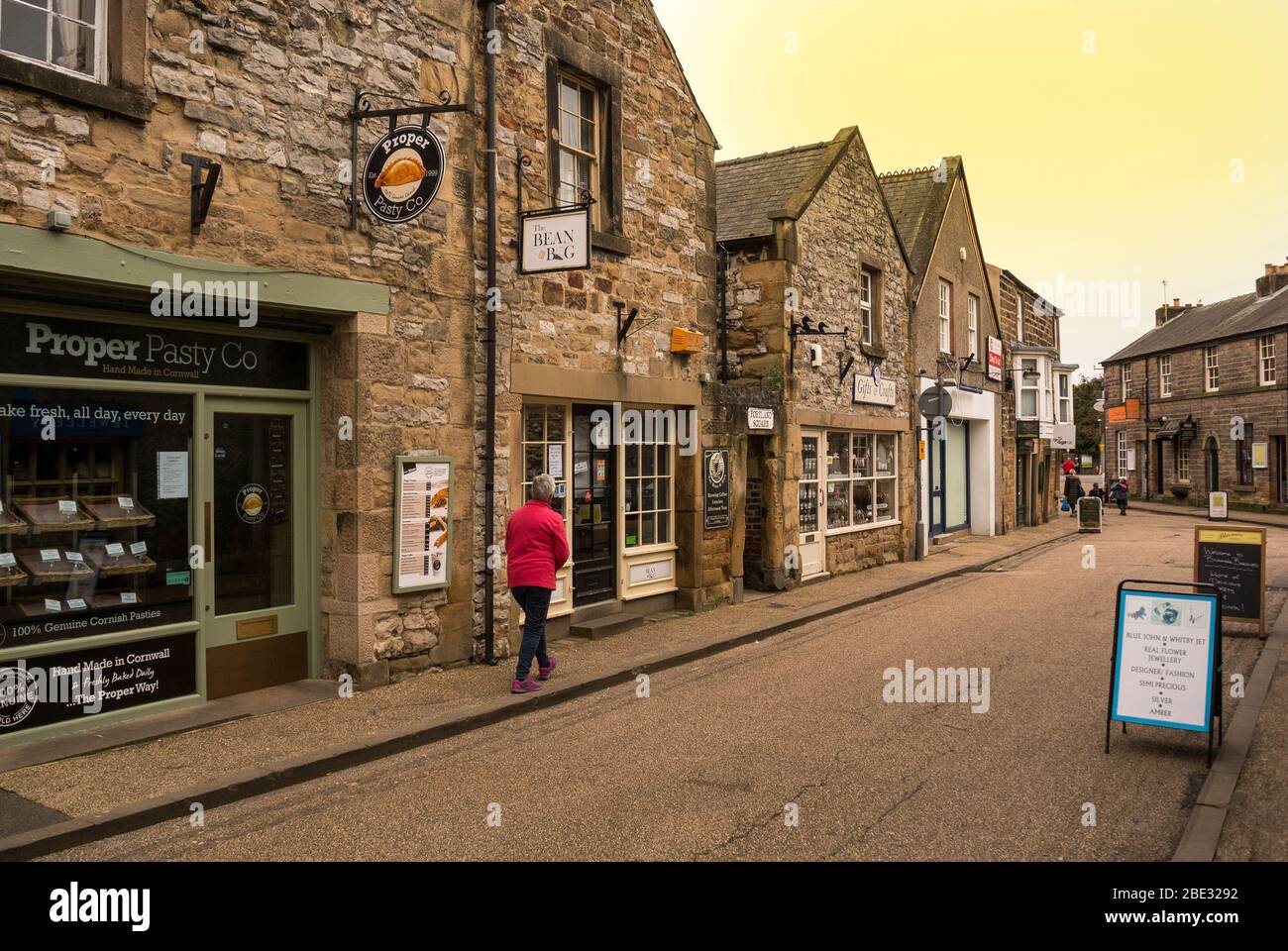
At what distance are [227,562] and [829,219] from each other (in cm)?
1166

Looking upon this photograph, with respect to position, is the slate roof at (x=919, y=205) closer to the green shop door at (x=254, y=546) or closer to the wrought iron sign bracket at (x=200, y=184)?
the green shop door at (x=254, y=546)

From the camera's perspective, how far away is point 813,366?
1571cm

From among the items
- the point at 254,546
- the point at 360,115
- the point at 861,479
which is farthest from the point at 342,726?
the point at 861,479

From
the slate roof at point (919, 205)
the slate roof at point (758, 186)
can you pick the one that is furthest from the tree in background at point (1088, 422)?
the slate roof at point (758, 186)

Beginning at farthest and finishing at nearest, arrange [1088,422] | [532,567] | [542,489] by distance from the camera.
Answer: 1. [1088,422]
2. [542,489]
3. [532,567]

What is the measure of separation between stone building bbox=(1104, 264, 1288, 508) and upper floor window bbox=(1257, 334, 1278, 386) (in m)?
0.04

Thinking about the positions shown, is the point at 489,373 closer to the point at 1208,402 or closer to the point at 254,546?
the point at 254,546

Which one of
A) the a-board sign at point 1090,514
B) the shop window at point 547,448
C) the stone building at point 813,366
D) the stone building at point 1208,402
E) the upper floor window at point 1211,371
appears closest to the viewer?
the shop window at point 547,448

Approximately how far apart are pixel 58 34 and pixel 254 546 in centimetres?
384

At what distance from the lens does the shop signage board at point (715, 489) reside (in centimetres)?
1264

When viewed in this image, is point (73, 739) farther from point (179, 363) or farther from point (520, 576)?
point (520, 576)

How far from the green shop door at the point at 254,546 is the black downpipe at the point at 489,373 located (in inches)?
65.8

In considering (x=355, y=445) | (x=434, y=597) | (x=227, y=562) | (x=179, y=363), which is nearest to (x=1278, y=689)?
(x=434, y=597)

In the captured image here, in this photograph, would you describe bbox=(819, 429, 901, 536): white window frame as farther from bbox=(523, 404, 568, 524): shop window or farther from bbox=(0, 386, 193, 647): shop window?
bbox=(0, 386, 193, 647): shop window
